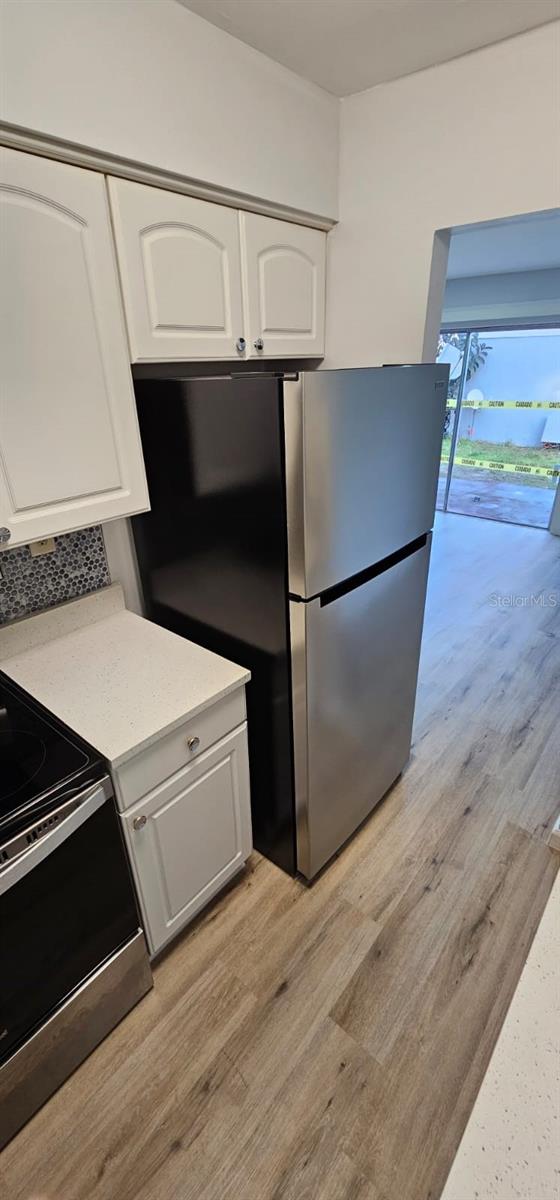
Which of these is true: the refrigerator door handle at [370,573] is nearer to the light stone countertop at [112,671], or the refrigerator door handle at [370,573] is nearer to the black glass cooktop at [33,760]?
the light stone countertop at [112,671]

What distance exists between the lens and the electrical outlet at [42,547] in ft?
4.72

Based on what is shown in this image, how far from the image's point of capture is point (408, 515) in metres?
1.52

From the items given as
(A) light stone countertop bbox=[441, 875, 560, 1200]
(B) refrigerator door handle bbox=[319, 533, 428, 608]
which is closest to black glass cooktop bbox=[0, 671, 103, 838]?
(B) refrigerator door handle bbox=[319, 533, 428, 608]

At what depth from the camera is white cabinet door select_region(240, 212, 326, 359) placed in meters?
1.42

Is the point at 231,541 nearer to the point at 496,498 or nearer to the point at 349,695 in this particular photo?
the point at 349,695

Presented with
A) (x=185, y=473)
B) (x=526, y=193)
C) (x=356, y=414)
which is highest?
(x=526, y=193)

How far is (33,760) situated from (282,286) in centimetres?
144

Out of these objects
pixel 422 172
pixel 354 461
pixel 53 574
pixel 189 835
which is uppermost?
pixel 422 172

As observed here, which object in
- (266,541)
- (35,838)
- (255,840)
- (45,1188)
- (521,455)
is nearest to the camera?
(35,838)

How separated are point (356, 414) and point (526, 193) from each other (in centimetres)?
76

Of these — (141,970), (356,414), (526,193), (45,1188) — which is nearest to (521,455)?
(526,193)

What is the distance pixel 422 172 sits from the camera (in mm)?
1438

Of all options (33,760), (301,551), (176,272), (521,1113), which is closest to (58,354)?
(176,272)

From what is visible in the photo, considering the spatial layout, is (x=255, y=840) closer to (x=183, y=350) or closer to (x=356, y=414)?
(x=356, y=414)
